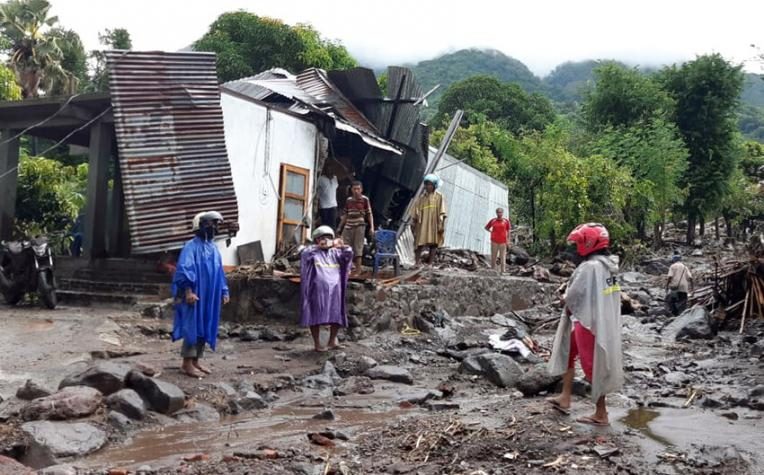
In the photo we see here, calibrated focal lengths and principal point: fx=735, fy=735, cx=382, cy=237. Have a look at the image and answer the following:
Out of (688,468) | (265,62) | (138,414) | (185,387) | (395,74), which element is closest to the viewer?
(688,468)

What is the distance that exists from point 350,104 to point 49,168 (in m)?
6.98

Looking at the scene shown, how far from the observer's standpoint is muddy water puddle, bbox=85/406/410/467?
5062mm

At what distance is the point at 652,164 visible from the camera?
1132 inches

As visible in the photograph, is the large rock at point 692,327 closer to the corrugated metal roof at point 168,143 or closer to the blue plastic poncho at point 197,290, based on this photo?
the corrugated metal roof at point 168,143

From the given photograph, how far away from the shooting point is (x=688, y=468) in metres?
4.84

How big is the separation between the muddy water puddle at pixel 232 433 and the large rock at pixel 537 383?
4.49 feet

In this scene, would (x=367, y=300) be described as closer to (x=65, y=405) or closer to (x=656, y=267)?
(x=65, y=405)

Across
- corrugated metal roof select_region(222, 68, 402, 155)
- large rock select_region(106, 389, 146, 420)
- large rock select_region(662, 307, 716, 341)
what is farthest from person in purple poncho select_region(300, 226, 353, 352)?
large rock select_region(662, 307, 716, 341)

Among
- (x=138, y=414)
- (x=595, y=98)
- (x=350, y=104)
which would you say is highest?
(x=595, y=98)

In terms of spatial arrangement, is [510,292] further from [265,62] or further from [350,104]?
[265,62]

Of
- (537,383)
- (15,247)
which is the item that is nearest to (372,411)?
(537,383)

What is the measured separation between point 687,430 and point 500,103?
128 feet

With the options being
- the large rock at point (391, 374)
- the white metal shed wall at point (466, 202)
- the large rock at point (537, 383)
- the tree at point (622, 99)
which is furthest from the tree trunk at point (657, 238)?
the large rock at point (537, 383)

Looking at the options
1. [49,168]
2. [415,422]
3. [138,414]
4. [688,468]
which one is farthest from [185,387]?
[49,168]
